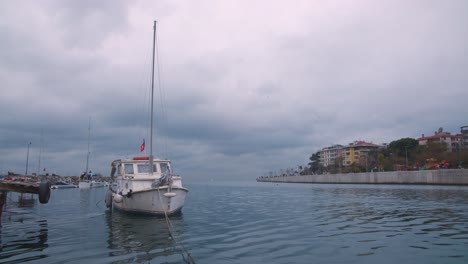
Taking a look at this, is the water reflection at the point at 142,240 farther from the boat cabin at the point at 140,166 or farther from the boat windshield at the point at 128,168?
the boat windshield at the point at 128,168

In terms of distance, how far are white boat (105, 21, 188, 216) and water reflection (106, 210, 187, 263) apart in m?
0.86

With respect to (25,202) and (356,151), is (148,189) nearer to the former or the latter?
(25,202)

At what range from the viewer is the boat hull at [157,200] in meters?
22.8

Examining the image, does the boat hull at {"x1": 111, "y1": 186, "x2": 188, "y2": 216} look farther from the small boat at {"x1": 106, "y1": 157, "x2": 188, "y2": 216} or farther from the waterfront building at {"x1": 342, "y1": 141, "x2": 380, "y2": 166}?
the waterfront building at {"x1": 342, "y1": 141, "x2": 380, "y2": 166}

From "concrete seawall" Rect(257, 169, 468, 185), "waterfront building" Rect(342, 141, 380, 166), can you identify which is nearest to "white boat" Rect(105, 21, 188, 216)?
"concrete seawall" Rect(257, 169, 468, 185)

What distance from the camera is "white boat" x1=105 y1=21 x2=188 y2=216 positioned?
74.8 feet

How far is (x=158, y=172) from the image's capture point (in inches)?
1091

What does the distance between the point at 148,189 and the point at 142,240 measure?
7.23m

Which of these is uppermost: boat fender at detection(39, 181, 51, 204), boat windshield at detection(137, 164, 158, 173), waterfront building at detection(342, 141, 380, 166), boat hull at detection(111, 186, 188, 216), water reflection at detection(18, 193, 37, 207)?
waterfront building at detection(342, 141, 380, 166)

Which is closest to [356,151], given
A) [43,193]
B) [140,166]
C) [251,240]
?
[140,166]

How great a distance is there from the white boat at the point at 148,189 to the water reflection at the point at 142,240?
0.86 metres

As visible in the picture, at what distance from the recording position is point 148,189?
22.8m

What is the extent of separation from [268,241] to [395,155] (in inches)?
5021

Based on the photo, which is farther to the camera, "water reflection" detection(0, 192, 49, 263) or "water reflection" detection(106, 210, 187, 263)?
"water reflection" detection(0, 192, 49, 263)
